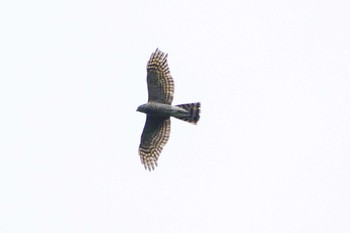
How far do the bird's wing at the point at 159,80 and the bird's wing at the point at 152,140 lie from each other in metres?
1.26

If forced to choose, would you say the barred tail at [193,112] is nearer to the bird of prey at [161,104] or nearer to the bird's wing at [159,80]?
the bird of prey at [161,104]

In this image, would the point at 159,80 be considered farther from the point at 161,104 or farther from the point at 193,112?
the point at 193,112

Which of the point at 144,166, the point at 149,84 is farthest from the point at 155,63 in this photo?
the point at 144,166

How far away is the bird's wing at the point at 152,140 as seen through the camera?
163 feet

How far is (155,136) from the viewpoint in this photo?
4991 cm

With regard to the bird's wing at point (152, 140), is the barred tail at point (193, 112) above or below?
above

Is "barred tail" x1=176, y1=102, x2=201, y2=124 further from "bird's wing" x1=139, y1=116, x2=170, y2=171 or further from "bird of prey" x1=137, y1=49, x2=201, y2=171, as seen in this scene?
"bird's wing" x1=139, y1=116, x2=170, y2=171

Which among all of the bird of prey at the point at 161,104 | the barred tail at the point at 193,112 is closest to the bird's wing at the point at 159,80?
the bird of prey at the point at 161,104

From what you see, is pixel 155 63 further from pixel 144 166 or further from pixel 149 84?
pixel 144 166

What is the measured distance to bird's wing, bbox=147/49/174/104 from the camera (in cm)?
4866

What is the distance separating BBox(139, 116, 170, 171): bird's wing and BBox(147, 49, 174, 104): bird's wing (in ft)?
4.14

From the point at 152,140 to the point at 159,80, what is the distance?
2711 mm

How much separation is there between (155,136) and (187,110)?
88.7 inches

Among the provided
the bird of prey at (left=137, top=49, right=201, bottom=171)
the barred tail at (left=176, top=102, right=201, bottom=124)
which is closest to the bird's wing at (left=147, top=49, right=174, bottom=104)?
the bird of prey at (left=137, top=49, right=201, bottom=171)
